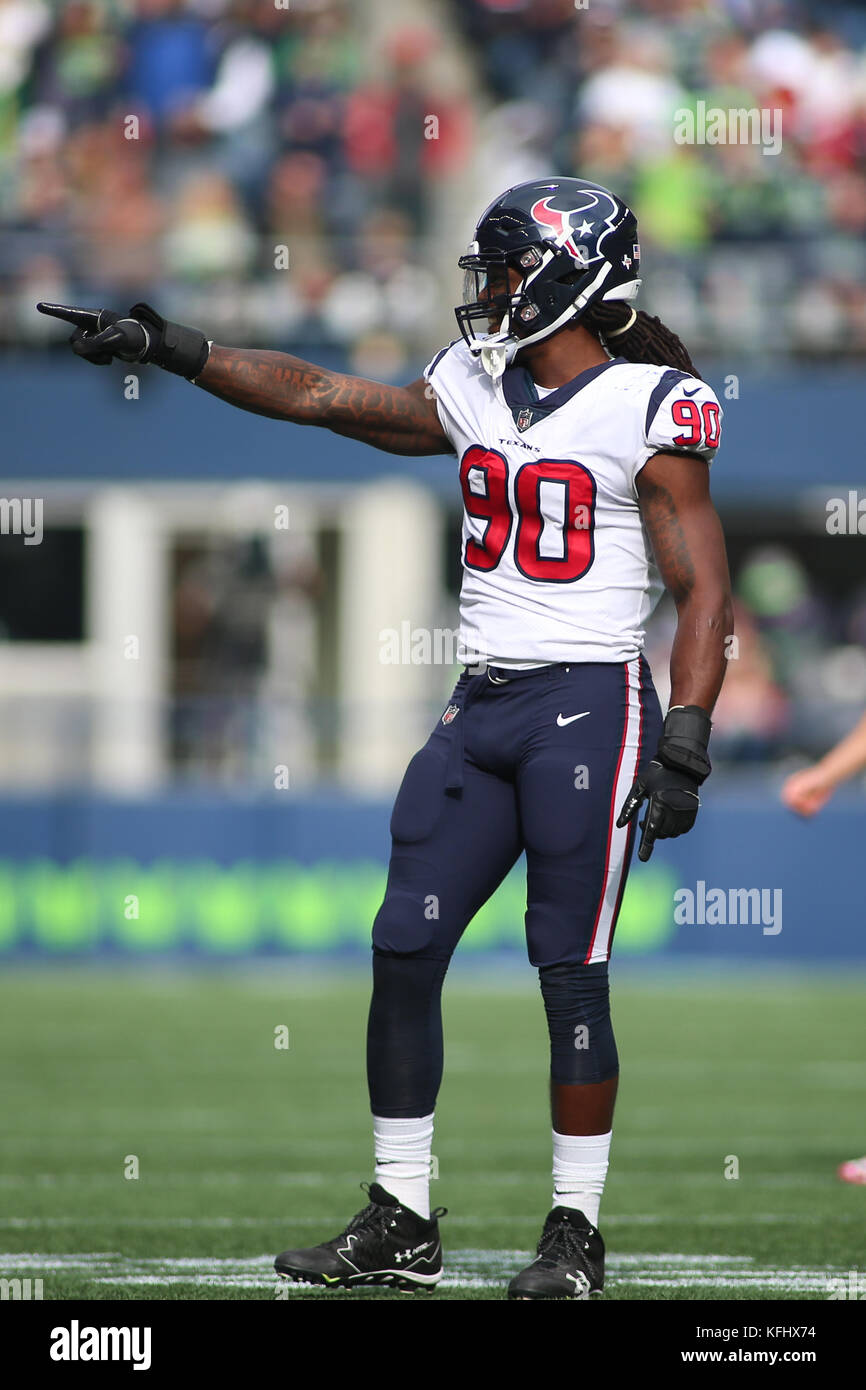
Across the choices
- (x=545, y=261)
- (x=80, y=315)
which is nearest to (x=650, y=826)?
(x=545, y=261)

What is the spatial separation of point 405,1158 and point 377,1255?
0.19m

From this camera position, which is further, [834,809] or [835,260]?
[835,260]

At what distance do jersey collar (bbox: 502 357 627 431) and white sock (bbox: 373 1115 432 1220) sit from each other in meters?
1.35

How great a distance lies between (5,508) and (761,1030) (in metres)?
7.87

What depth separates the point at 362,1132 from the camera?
6996 mm

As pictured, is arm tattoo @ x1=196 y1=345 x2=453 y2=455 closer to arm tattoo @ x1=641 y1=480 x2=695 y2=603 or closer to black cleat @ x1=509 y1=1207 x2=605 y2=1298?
arm tattoo @ x1=641 y1=480 x2=695 y2=603

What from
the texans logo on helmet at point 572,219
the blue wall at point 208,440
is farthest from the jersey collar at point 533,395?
the blue wall at point 208,440

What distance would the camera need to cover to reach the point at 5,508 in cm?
1560

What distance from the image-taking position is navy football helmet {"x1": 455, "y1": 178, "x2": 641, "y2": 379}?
164 inches

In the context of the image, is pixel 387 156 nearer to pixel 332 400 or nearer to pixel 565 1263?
pixel 332 400

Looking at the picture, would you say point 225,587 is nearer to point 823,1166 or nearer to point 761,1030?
point 761,1030

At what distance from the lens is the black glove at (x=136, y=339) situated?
4.11m

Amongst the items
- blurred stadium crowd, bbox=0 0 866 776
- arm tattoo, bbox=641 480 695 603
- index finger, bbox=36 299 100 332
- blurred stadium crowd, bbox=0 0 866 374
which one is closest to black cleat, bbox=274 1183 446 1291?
arm tattoo, bbox=641 480 695 603
